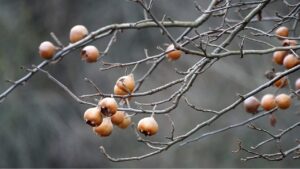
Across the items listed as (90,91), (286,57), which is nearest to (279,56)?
(286,57)

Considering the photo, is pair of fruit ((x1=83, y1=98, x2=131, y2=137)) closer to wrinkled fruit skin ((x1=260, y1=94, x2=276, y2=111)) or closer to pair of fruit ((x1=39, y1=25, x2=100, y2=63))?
pair of fruit ((x1=39, y1=25, x2=100, y2=63))

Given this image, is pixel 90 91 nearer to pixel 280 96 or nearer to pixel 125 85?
pixel 280 96

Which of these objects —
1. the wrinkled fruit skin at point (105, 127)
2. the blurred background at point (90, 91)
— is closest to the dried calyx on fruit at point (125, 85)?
the wrinkled fruit skin at point (105, 127)

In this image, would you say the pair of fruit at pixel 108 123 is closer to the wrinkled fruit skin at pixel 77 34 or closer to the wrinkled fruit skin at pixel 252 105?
the wrinkled fruit skin at pixel 77 34

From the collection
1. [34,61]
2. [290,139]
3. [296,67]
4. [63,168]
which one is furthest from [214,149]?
[296,67]

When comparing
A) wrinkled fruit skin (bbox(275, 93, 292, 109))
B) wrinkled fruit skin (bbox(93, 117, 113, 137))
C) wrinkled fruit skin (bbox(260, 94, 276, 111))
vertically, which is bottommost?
wrinkled fruit skin (bbox(93, 117, 113, 137))

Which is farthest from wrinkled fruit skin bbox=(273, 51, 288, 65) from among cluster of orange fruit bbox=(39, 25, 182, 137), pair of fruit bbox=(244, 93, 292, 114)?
cluster of orange fruit bbox=(39, 25, 182, 137)

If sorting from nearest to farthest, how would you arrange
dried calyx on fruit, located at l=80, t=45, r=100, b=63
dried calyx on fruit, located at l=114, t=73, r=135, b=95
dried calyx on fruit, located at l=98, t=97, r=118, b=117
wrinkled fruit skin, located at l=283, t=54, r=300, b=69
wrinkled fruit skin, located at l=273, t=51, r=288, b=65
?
dried calyx on fruit, located at l=98, t=97, r=118, b=117, dried calyx on fruit, located at l=114, t=73, r=135, b=95, dried calyx on fruit, located at l=80, t=45, r=100, b=63, wrinkled fruit skin, located at l=283, t=54, r=300, b=69, wrinkled fruit skin, located at l=273, t=51, r=288, b=65
